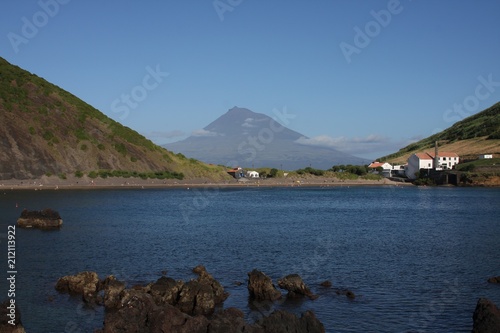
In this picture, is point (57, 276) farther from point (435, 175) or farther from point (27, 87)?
point (435, 175)

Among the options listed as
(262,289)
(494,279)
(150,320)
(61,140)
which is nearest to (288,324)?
(150,320)

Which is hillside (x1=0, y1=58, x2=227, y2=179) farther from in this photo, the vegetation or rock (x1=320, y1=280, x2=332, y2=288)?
rock (x1=320, y1=280, x2=332, y2=288)

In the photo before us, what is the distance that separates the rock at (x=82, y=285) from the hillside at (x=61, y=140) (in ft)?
364

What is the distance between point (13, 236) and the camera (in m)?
51.6

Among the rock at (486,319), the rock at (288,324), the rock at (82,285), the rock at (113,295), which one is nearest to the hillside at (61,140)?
the rock at (82,285)

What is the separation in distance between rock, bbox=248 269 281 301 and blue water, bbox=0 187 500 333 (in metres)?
0.72

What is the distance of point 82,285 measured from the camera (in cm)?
3044

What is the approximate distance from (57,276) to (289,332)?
64.0 ft

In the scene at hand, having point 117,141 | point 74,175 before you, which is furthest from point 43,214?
point 117,141

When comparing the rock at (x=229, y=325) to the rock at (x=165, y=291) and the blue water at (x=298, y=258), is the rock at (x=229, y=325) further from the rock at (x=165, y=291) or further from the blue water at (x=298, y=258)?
the rock at (x=165, y=291)

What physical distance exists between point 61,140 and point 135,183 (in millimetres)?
22472

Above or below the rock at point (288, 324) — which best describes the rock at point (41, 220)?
above

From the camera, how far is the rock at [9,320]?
843 inches

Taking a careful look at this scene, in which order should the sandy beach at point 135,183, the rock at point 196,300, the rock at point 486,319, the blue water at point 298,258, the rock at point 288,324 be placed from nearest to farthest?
the rock at point 288,324 → the rock at point 486,319 → the rock at point 196,300 → the blue water at point 298,258 → the sandy beach at point 135,183
